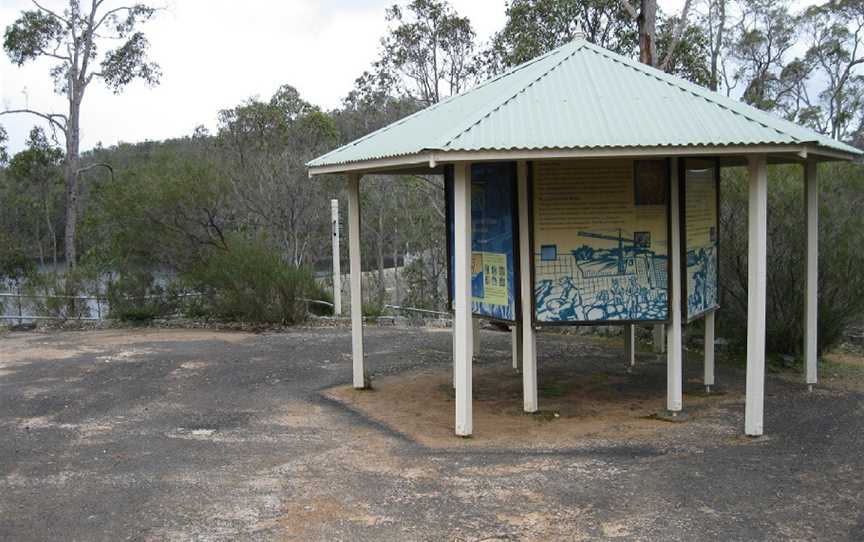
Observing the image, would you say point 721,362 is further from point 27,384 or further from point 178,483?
point 27,384

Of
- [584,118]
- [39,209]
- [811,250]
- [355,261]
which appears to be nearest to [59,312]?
[355,261]

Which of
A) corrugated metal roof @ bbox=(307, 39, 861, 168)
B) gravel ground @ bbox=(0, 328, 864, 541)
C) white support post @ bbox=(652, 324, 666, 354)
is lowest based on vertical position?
gravel ground @ bbox=(0, 328, 864, 541)

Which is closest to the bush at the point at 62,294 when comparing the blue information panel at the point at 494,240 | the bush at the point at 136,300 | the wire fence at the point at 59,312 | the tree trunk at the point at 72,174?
the wire fence at the point at 59,312

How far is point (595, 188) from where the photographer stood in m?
8.09

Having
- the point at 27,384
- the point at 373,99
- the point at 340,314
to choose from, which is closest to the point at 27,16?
the point at 373,99

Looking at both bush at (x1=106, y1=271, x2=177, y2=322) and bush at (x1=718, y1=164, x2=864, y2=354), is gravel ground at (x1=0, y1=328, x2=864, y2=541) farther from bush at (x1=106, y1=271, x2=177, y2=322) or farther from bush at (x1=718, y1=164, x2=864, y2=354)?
bush at (x1=106, y1=271, x2=177, y2=322)

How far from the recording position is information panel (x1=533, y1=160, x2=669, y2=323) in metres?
8.08

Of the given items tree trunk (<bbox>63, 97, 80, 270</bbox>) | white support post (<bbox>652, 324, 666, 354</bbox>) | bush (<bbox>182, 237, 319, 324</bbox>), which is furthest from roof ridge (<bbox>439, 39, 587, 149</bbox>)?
tree trunk (<bbox>63, 97, 80, 270</bbox>)

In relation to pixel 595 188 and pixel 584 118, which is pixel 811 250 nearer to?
pixel 595 188

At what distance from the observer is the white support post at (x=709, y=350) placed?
9.35 metres

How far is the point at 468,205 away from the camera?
749 centimetres

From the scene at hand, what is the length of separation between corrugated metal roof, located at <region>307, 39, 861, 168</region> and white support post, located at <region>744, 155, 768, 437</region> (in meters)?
0.49

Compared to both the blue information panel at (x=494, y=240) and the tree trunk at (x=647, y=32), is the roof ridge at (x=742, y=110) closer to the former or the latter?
the blue information panel at (x=494, y=240)

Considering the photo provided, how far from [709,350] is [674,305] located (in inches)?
59.4
